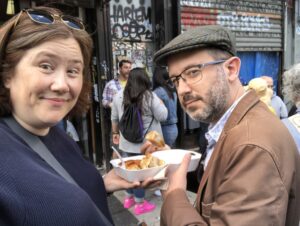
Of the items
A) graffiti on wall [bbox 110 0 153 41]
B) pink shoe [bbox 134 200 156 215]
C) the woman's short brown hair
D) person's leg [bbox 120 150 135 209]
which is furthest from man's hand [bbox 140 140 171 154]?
graffiti on wall [bbox 110 0 153 41]

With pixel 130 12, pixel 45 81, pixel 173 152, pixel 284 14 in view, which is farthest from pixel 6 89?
pixel 284 14

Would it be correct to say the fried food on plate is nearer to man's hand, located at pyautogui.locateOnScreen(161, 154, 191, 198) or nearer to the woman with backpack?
man's hand, located at pyautogui.locateOnScreen(161, 154, 191, 198)

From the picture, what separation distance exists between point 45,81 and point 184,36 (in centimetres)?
79

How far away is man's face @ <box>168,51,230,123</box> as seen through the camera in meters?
1.65

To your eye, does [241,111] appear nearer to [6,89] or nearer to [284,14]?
[6,89]

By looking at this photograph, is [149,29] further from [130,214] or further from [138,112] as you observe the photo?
[130,214]

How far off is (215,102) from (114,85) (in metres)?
3.87

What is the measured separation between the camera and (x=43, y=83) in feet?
4.15

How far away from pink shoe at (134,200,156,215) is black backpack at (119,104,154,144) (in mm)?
972

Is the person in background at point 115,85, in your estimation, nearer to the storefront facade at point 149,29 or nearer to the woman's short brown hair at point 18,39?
the storefront facade at point 149,29

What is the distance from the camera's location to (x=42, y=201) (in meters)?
0.97

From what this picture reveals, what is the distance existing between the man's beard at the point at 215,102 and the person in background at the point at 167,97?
292cm

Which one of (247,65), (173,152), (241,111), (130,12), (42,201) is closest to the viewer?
(42,201)

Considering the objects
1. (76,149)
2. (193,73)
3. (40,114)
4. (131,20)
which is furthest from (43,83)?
(131,20)
